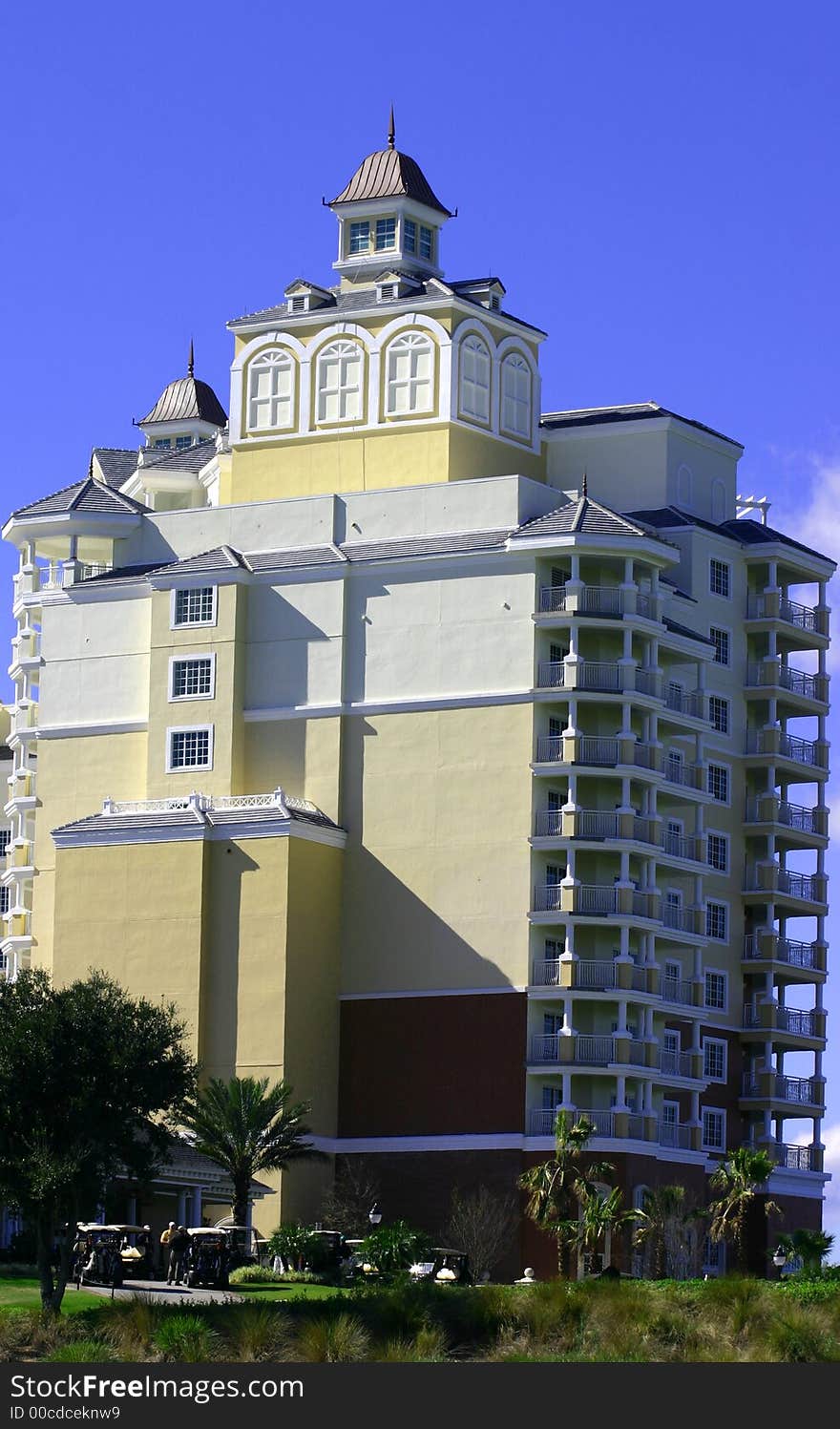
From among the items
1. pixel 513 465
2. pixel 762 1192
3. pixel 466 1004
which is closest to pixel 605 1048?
pixel 466 1004

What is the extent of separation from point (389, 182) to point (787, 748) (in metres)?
24.3

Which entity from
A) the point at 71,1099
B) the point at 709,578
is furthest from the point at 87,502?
the point at 71,1099

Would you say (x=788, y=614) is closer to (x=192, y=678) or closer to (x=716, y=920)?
(x=716, y=920)

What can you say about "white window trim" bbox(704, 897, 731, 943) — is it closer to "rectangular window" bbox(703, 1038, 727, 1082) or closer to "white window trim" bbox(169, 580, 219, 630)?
"rectangular window" bbox(703, 1038, 727, 1082)

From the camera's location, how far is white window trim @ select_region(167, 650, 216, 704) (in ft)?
349

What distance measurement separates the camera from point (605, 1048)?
100 meters

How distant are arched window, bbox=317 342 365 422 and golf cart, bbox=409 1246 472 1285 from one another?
3077cm

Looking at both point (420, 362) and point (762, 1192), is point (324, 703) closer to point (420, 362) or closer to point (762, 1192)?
point (420, 362)

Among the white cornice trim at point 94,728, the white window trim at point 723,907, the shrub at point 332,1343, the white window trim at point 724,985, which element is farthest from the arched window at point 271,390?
the shrub at point 332,1343

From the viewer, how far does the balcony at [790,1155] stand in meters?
110

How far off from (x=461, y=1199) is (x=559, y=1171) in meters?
3.86

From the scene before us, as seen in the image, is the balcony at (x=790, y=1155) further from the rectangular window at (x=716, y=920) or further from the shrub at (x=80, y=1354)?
the shrub at (x=80, y=1354)

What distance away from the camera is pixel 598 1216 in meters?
93.5

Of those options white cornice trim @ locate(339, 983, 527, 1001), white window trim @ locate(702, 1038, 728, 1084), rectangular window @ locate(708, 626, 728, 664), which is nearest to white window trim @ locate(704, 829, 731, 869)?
white window trim @ locate(702, 1038, 728, 1084)
